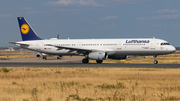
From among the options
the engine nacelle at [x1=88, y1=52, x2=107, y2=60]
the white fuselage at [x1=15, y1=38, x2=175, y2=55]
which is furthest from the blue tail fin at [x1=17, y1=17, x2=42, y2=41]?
the engine nacelle at [x1=88, y1=52, x2=107, y2=60]

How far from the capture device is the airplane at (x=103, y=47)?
4569cm

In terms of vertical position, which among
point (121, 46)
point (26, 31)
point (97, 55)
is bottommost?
point (97, 55)

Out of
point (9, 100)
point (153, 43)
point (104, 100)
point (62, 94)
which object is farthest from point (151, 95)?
point (153, 43)

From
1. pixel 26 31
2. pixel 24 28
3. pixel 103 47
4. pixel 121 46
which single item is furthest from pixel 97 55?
pixel 24 28

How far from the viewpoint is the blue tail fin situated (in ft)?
178

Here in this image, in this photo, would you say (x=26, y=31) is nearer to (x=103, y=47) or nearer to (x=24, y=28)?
(x=24, y=28)

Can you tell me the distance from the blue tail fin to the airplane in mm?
1406

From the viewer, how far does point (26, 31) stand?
54.7 meters

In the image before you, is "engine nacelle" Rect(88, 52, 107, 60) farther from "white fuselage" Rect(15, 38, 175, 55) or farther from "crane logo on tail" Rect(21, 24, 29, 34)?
"crane logo on tail" Rect(21, 24, 29, 34)

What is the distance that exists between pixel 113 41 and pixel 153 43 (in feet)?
23.0

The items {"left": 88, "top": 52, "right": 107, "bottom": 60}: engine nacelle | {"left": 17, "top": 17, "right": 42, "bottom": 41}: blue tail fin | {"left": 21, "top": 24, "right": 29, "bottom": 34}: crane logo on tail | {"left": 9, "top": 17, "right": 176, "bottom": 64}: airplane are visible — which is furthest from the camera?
{"left": 21, "top": 24, "right": 29, "bottom": 34}: crane logo on tail

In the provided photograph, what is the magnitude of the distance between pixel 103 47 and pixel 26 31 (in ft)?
56.9

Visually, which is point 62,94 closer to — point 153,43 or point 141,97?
point 141,97

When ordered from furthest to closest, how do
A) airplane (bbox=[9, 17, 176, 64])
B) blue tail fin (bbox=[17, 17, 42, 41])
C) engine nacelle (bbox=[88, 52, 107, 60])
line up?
blue tail fin (bbox=[17, 17, 42, 41]), airplane (bbox=[9, 17, 176, 64]), engine nacelle (bbox=[88, 52, 107, 60])
